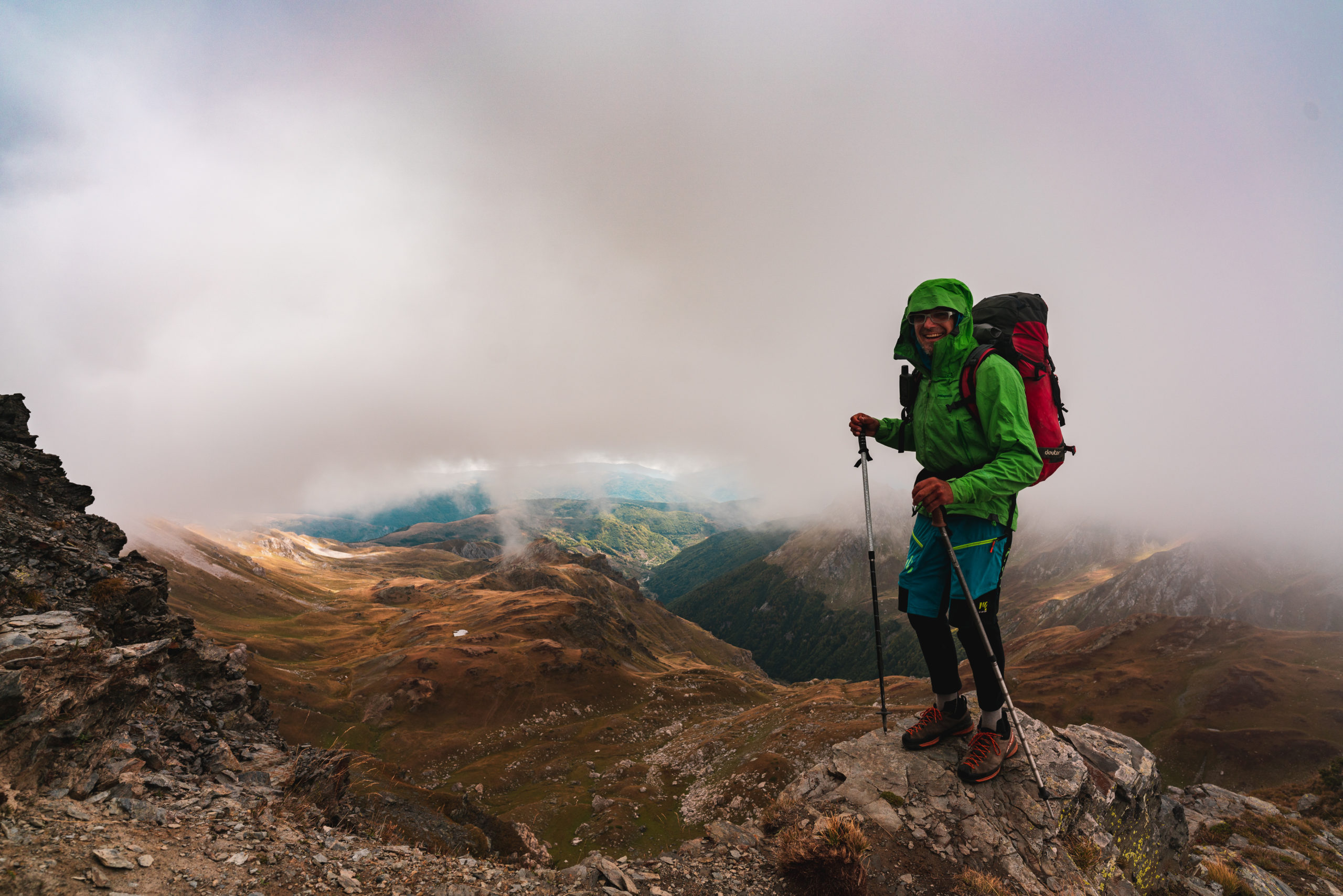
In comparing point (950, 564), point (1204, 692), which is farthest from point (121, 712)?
point (1204, 692)

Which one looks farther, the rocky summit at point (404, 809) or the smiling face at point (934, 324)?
the smiling face at point (934, 324)

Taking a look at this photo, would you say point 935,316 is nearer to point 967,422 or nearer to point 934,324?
point 934,324

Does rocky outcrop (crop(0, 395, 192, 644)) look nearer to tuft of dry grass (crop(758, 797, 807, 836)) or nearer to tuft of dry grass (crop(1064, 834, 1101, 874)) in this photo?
tuft of dry grass (crop(758, 797, 807, 836))

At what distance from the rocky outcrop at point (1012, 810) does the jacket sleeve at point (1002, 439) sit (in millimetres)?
5757

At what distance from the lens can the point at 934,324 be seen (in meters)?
7.88

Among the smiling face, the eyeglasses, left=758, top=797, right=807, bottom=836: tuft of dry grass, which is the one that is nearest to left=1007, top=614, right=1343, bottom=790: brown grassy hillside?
left=758, top=797, right=807, bottom=836: tuft of dry grass

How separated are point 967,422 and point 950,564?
7.80ft

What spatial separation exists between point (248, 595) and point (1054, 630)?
11271 inches

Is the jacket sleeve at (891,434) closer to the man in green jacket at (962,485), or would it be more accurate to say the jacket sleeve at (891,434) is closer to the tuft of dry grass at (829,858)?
the man in green jacket at (962,485)

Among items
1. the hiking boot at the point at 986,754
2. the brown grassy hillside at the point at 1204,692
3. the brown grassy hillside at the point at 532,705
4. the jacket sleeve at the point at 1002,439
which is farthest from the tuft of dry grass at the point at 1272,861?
the brown grassy hillside at the point at 1204,692

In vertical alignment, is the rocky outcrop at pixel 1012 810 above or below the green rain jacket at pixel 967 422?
below

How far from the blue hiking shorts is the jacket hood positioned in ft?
8.20

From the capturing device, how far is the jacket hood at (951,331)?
302 inches

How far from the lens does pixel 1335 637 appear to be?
151 meters
